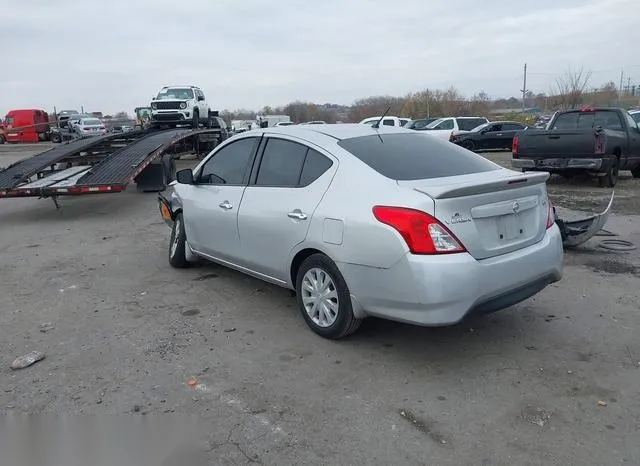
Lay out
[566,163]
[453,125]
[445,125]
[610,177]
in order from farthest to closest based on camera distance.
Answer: [445,125]
[453,125]
[610,177]
[566,163]

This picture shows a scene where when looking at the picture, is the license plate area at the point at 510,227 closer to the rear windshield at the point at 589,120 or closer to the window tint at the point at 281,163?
the window tint at the point at 281,163

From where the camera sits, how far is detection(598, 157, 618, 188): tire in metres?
12.3

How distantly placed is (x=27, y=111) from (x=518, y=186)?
4861cm

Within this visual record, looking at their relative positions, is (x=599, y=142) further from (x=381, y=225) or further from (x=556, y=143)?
(x=381, y=225)

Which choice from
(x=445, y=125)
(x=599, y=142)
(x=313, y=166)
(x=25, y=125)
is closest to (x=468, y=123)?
(x=445, y=125)

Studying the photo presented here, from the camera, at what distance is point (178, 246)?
649 cm

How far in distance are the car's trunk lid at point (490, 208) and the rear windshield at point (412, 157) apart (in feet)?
0.56

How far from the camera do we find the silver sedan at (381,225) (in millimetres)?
3652

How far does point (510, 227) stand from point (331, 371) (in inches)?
64.0

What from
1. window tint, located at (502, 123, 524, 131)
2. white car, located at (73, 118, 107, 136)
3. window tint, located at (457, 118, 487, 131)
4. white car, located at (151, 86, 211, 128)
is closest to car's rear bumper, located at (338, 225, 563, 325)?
white car, located at (151, 86, 211, 128)

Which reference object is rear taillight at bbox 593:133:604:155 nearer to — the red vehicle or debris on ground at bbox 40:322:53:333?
debris on ground at bbox 40:322:53:333

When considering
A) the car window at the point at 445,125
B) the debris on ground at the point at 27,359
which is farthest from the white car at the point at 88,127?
the debris on ground at the point at 27,359

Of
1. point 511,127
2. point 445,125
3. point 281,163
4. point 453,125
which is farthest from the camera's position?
point 445,125

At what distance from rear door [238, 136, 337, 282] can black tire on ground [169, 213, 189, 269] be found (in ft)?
5.07
